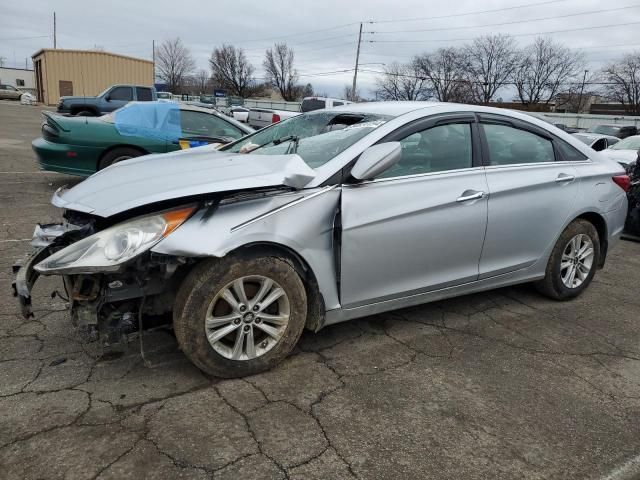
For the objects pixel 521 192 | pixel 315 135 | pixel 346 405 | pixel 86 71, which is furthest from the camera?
pixel 86 71

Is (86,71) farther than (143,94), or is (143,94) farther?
(86,71)

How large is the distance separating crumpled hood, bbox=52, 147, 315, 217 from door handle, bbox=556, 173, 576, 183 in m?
2.21

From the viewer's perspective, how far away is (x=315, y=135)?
11.7ft

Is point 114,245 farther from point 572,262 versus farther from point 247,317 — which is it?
point 572,262

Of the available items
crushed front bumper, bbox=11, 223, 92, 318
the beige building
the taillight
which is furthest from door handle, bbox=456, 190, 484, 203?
the beige building

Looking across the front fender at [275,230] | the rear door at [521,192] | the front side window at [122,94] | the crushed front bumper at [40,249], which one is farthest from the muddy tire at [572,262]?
the front side window at [122,94]

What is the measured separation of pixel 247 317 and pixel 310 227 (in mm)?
610

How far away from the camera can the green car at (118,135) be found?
7.20m

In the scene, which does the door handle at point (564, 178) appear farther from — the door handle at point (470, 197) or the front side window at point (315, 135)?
the front side window at point (315, 135)

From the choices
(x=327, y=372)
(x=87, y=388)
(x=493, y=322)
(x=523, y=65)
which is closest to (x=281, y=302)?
(x=327, y=372)

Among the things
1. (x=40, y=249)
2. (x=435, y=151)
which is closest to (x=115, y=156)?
(x=40, y=249)

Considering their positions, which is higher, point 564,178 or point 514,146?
point 514,146

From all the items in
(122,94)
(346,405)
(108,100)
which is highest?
(122,94)

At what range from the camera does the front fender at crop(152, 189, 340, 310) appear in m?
2.48
